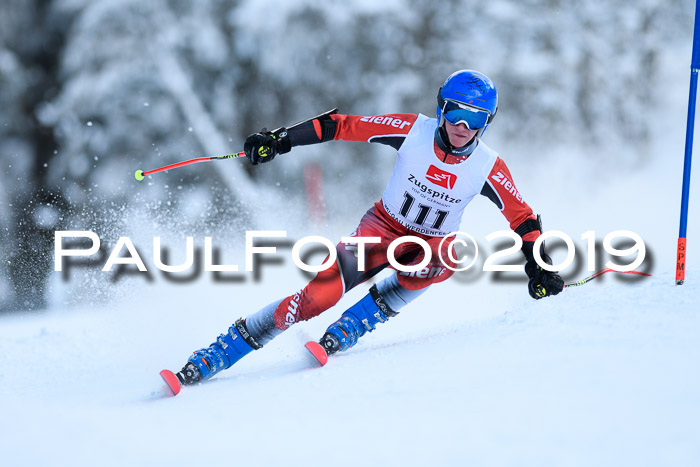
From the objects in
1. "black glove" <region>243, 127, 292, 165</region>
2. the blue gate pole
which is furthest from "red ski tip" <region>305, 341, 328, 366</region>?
the blue gate pole

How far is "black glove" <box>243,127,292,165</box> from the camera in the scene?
3.18 metres

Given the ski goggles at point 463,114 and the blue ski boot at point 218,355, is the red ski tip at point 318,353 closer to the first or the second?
the blue ski boot at point 218,355

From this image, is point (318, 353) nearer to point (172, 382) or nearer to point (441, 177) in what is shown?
point (172, 382)

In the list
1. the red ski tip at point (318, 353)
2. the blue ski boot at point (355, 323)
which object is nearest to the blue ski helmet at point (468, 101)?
the blue ski boot at point (355, 323)

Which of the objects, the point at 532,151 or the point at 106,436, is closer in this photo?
the point at 106,436

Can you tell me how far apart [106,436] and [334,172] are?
24.9 ft

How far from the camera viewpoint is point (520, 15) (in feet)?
32.2

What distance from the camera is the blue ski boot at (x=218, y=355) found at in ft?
10.1

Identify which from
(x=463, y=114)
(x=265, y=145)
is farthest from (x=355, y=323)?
(x=463, y=114)

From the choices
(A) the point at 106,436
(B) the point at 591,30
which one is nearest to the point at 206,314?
(A) the point at 106,436

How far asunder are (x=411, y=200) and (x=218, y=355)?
126 cm

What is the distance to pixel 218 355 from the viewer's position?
3150mm

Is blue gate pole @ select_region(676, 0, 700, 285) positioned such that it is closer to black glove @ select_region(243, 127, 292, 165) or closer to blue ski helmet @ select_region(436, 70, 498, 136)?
blue ski helmet @ select_region(436, 70, 498, 136)

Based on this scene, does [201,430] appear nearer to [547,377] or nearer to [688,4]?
[547,377]
